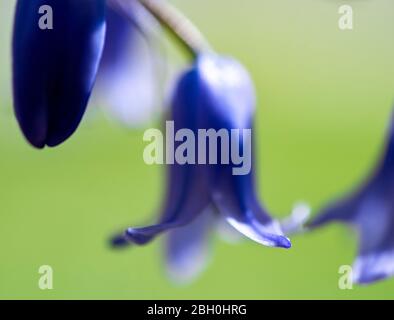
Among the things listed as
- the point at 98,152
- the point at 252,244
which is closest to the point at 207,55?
the point at 98,152

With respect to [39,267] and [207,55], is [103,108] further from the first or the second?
[39,267]

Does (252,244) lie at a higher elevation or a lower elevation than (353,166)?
lower

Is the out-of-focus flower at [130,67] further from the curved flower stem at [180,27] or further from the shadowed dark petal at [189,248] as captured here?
the shadowed dark petal at [189,248]

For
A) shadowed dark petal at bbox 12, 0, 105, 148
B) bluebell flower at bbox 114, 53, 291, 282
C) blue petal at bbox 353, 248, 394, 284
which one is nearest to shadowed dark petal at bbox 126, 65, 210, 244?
bluebell flower at bbox 114, 53, 291, 282

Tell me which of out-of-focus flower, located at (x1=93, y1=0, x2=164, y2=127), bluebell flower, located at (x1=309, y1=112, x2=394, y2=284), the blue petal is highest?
out-of-focus flower, located at (x1=93, y1=0, x2=164, y2=127)

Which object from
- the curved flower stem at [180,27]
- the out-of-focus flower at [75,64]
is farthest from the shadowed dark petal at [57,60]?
the curved flower stem at [180,27]

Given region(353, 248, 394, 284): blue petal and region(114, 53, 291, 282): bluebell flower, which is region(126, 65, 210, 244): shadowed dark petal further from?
region(353, 248, 394, 284): blue petal
